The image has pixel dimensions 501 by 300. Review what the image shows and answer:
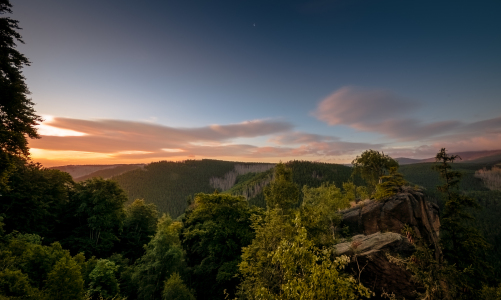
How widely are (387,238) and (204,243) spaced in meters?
24.4

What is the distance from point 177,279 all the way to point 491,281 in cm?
3829

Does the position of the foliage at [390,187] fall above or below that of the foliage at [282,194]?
above

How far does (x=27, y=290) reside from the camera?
49.1 ft

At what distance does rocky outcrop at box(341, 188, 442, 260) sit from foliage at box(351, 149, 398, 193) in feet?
36.4

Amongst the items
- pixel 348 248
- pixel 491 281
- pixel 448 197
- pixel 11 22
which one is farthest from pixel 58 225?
pixel 491 281

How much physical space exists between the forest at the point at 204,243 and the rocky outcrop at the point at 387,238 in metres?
0.42

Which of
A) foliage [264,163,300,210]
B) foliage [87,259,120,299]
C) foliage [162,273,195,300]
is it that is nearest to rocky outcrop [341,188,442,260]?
foliage [264,163,300,210]

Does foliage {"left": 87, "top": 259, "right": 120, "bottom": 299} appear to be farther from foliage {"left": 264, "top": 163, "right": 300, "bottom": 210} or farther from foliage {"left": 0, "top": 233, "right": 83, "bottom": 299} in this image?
foliage {"left": 264, "top": 163, "right": 300, "bottom": 210}

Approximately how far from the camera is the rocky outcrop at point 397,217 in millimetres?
27906

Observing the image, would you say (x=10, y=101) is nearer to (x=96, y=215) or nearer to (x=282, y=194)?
(x=96, y=215)

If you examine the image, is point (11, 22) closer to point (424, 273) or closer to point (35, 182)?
point (35, 182)

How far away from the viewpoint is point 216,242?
3212cm

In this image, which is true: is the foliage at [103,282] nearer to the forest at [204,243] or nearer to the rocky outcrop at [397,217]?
the forest at [204,243]

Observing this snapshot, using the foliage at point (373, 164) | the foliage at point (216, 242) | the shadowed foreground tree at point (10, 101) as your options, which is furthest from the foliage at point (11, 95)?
the foliage at point (373, 164)
